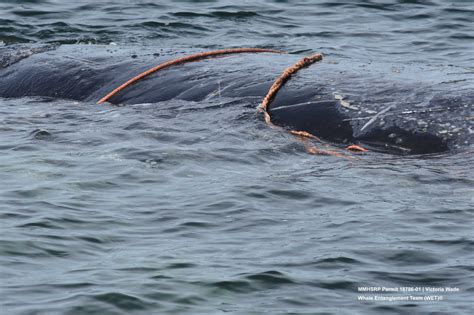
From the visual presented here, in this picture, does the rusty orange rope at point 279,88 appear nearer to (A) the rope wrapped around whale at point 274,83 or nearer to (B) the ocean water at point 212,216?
(A) the rope wrapped around whale at point 274,83

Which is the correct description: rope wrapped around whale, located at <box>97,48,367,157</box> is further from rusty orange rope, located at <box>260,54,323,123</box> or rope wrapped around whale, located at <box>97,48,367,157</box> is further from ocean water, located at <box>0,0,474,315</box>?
ocean water, located at <box>0,0,474,315</box>

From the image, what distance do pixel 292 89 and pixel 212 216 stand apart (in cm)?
327

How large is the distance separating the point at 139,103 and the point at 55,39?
548 centimetres

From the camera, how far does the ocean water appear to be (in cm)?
739

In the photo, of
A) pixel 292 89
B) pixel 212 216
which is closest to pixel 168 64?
pixel 292 89

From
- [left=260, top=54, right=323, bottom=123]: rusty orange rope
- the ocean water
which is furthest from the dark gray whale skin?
the ocean water

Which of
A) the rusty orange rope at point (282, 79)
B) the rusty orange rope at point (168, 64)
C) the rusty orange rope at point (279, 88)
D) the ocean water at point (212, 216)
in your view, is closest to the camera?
the ocean water at point (212, 216)

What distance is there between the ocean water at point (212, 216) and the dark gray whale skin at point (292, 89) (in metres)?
0.19

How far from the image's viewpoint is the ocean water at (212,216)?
739 cm

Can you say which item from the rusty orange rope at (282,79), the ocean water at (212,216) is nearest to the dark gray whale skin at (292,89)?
the rusty orange rope at (282,79)

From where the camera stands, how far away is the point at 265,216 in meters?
8.97

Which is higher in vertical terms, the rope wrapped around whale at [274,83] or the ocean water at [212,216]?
the rope wrapped around whale at [274,83]

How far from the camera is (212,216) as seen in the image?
9016 mm

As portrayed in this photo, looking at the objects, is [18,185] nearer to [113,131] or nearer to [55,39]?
[113,131]
